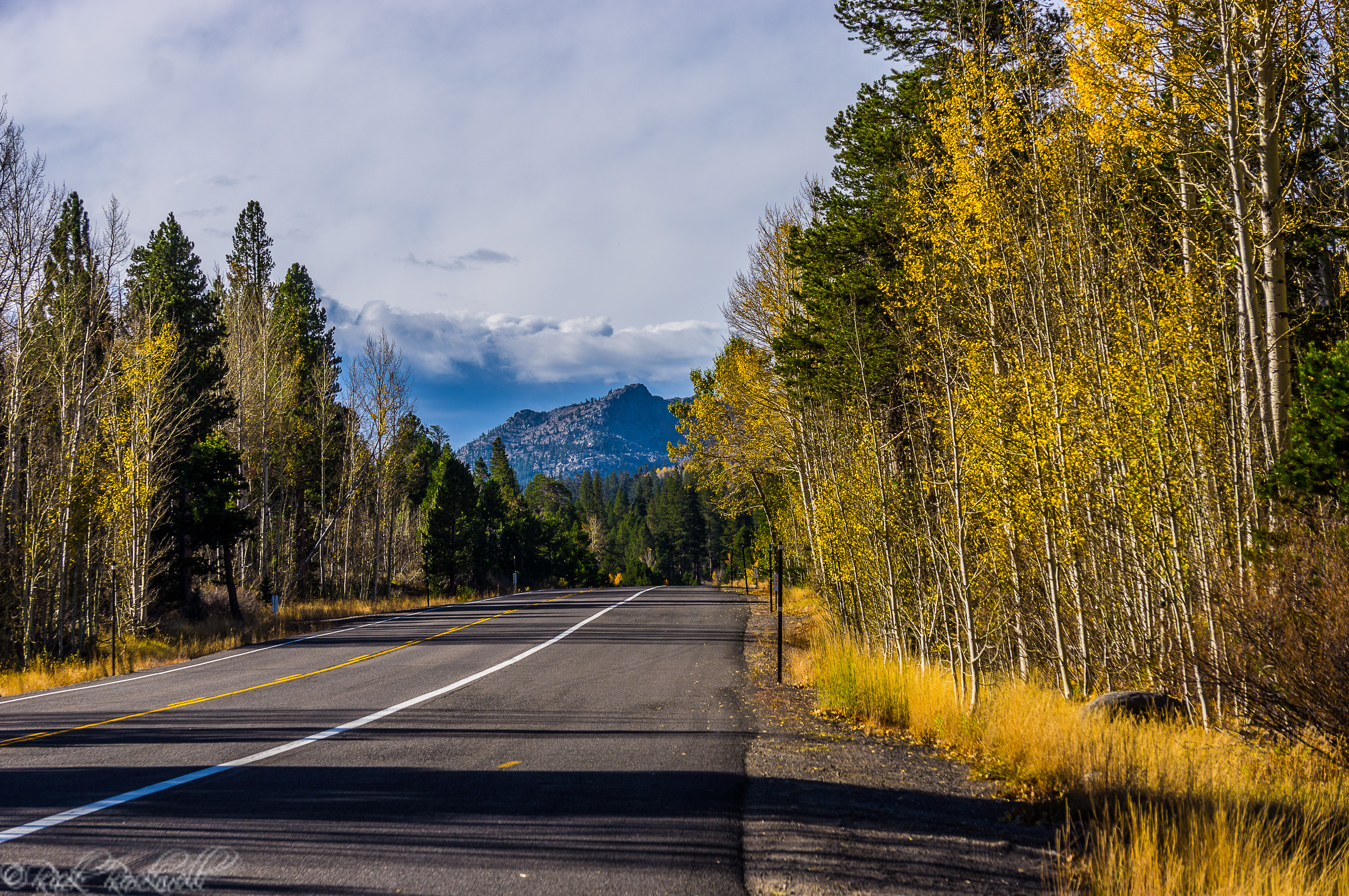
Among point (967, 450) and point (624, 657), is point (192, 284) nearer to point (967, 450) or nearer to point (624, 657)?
point (624, 657)

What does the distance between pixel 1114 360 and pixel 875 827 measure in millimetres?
6509

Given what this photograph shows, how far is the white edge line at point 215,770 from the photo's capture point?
4645 mm

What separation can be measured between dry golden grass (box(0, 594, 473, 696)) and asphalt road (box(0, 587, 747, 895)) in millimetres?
2217

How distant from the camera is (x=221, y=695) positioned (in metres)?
10.0

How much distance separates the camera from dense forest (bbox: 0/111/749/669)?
17.2 metres

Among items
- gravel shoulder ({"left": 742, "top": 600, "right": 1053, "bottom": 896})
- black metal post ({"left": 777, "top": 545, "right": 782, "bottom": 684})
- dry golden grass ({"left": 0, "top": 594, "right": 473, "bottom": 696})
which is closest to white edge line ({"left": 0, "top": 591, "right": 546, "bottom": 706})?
dry golden grass ({"left": 0, "top": 594, "right": 473, "bottom": 696})

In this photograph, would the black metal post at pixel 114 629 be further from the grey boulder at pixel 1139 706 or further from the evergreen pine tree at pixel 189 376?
the grey boulder at pixel 1139 706

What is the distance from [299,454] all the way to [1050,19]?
3806 cm

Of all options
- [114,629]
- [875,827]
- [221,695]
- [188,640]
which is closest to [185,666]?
[114,629]

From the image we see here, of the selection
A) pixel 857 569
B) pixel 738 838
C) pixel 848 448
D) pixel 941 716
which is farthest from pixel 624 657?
pixel 738 838

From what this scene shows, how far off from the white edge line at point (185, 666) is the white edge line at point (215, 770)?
5.78 meters

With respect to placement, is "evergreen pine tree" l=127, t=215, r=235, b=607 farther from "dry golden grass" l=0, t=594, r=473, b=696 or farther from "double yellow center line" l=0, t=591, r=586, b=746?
"double yellow center line" l=0, t=591, r=586, b=746

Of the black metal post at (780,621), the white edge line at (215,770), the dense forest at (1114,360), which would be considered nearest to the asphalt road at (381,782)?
the white edge line at (215,770)

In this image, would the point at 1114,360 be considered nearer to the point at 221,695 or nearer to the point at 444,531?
the point at 221,695
